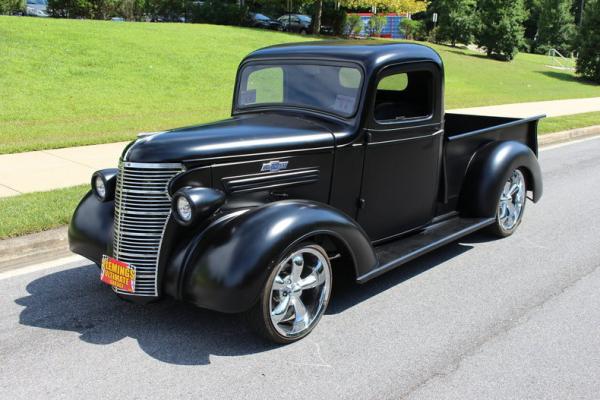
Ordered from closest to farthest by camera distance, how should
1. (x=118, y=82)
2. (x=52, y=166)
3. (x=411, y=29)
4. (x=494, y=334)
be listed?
(x=494, y=334)
(x=52, y=166)
(x=118, y=82)
(x=411, y=29)

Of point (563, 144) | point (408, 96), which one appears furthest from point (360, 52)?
point (563, 144)

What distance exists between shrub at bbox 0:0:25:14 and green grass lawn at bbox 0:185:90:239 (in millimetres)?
25680

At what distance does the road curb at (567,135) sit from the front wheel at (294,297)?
9.31 meters

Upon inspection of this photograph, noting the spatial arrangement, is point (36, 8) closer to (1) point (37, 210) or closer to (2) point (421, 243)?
(1) point (37, 210)

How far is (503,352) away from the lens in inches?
152

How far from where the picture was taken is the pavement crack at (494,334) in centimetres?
352

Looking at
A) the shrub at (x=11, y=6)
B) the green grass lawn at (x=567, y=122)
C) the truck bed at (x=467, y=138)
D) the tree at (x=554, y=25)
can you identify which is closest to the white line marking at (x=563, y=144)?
the green grass lawn at (x=567, y=122)

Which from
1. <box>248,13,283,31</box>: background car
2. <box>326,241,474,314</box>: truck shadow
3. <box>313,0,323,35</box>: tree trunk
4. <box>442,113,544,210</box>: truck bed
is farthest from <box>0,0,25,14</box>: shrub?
<box>326,241,474,314</box>: truck shadow

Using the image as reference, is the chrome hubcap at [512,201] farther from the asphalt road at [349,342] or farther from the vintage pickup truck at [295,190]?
the asphalt road at [349,342]

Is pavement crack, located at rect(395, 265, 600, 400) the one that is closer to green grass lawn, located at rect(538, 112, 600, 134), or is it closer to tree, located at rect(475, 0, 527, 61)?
green grass lawn, located at rect(538, 112, 600, 134)

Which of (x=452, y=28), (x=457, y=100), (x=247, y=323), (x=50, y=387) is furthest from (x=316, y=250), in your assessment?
(x=452, y=28)

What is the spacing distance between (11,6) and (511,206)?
29.4 m

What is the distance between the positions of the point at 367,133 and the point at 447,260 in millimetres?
1634

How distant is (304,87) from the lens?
4758 mm
